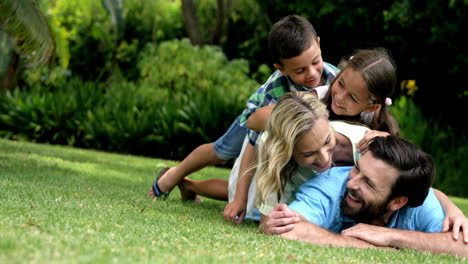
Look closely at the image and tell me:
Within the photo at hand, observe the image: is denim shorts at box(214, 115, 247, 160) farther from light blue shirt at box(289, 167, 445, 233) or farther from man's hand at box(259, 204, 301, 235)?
man's hand at box(259, 204, 301, 235)

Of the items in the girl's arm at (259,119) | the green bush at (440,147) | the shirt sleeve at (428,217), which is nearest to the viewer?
the shirt sleeve at (428,217)

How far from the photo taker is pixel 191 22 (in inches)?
607

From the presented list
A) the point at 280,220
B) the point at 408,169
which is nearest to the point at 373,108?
the point at 408,169

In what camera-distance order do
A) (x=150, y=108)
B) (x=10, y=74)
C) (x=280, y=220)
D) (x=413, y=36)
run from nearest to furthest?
(x=280, y=220)
(x=150, y=108)
(x=413, y=36)
(x=10, y=74)

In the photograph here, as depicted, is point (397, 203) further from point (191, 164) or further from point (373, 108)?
point (191, 164)

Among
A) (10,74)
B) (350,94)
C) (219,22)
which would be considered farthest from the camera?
(219,22)

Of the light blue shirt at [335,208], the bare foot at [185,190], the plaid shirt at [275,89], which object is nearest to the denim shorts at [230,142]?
the plaid shirt at [275,89]

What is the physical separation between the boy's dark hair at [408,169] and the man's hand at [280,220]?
0.64 meters

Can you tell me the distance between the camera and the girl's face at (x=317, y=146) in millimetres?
3949

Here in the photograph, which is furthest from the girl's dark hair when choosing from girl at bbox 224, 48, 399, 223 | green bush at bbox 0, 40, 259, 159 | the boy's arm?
green bush at bbox 0, 40, 259, 159

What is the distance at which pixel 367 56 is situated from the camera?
14.9 feet

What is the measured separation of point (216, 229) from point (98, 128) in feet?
27.1

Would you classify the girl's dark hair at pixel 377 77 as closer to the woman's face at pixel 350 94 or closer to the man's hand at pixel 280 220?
the woman's face at pixel 350 94

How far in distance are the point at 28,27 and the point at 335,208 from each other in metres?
3.97
